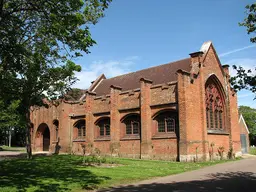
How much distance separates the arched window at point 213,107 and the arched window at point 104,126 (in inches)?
381

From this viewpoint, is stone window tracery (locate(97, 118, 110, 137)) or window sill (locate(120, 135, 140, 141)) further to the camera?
stone window tracery (locate(97, 118, 110, 137))

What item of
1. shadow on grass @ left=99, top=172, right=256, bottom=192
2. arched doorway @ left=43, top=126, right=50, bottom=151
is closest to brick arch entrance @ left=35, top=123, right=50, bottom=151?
arched doorway @ left=43, top=126, right=50, bottom=151

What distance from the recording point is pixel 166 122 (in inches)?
911

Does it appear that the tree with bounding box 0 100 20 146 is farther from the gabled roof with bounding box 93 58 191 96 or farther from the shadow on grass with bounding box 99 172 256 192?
the shadow on grass with bounding box 99 172 256 192

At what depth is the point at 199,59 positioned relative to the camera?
2325 cm

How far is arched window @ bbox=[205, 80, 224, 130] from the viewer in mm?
24797

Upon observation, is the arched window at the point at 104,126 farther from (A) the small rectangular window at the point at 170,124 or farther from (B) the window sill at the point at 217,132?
(B) the window sill at the point at 217,132

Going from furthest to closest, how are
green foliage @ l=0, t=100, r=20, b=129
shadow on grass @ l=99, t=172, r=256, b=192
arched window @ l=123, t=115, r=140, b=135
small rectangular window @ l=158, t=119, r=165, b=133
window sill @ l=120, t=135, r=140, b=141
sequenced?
arched window @ l=123, t=115, r=140, b=135 < window sill @ l=120, t=135, r=140, b=141 < small rectangular window @ l=158, t=119, r=165, b=133 < green foliage @ l=0, t=100, r=20, b=129 < shadow on grass @ l=99, t=172, r=256, b=192

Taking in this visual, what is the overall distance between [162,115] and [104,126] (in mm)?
7300

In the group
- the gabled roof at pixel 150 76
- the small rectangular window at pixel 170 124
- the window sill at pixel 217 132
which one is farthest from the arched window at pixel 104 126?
the window sill at pixel 217 132

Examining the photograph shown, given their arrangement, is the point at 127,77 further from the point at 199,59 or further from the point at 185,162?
the point at 185,162

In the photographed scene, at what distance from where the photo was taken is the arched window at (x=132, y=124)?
2533 centimetres

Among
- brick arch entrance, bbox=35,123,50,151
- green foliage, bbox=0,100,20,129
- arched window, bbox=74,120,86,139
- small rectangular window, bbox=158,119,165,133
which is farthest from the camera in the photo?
brick arch entrance, bbox=35,123,50,151

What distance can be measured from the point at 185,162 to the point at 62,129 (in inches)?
640
